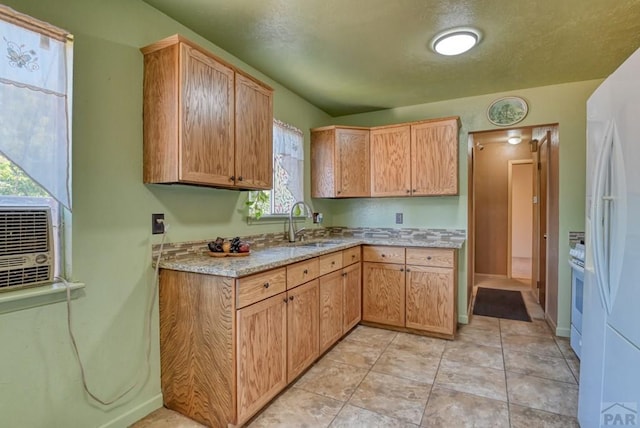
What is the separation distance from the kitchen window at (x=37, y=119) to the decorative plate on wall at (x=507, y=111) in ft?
11.5

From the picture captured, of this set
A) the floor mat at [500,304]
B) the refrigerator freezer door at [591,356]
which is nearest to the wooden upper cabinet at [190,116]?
the refrigerator freezer door at [591,356]

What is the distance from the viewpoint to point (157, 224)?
6.35 feet

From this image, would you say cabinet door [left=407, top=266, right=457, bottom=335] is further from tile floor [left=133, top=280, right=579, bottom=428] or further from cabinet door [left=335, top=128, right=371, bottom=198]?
cabinet door [left=335, top=128, right=371, bottom=198]

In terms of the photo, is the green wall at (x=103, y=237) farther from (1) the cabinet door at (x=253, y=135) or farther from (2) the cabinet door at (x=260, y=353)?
(2) the cabinet door at (x=260, y=353)

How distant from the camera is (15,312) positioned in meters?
1.35

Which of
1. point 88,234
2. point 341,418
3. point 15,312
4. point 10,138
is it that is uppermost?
point 10,138

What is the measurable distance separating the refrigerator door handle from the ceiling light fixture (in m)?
1.15

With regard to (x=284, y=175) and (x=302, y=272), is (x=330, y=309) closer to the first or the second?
(x=302, y=272)

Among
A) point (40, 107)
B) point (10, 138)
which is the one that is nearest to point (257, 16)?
point (40, 107)

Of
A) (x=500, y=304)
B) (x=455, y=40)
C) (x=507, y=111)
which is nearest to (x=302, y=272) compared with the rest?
(x=455, y=40)

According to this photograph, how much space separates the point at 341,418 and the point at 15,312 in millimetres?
1712

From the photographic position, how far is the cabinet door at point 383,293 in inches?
124

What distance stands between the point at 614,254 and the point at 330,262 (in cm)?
180

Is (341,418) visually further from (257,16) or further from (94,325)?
(257,16)
